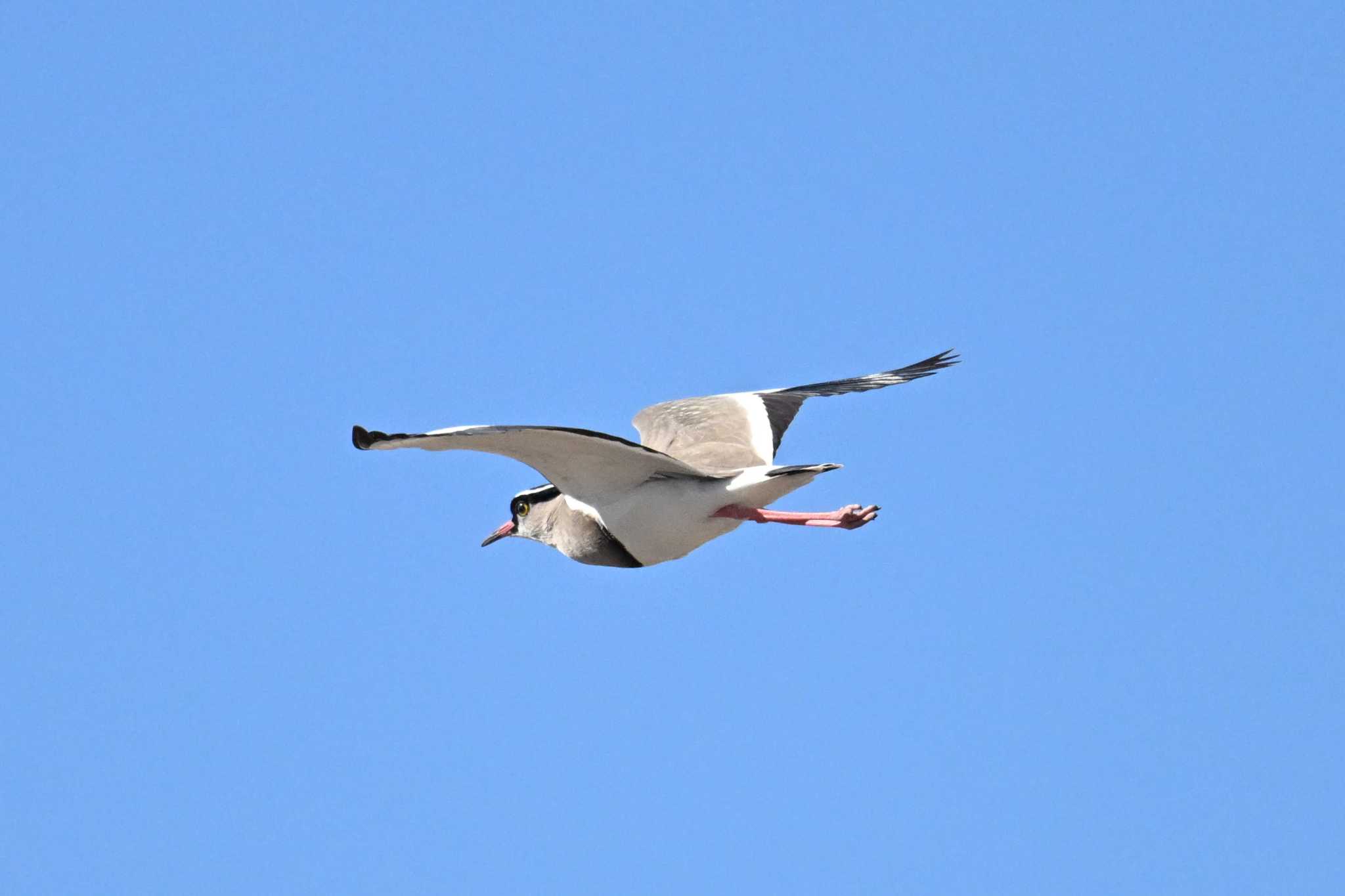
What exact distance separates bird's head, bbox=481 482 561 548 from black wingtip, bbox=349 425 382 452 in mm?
4466

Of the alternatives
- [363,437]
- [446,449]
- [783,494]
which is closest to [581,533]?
[783,494]

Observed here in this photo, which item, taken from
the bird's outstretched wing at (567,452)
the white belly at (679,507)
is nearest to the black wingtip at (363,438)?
the bird's outstretched wing at (567,452)

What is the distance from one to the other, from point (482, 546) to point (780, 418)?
325 centimetres

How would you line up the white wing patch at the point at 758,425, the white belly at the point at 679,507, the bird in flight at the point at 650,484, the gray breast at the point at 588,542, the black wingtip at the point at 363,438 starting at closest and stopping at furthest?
the black wingtip at the point at 363,438, the bird in flight at the point at 650,484, the white belly at the point at 679,507, the gray breast at the point at 588,542, the white wing patch at the point at 758,425

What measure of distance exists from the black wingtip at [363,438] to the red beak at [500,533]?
5450 millimetres

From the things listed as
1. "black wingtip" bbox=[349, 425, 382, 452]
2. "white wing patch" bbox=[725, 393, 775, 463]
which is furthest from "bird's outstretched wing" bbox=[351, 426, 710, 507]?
"white wing patch" bbox=[725, 393, 775, 463]

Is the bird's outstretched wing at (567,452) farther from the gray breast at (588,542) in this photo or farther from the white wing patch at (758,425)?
the white wing patch at (758,425)

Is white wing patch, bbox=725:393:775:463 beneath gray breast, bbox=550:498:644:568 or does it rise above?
above

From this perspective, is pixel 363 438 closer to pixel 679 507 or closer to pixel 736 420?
pixel 679 507

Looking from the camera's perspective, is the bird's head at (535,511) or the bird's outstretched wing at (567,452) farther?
the bird's head at (535,511)

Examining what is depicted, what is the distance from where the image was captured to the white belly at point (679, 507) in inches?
536

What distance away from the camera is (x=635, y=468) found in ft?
44.6

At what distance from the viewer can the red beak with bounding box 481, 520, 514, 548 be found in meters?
16.2

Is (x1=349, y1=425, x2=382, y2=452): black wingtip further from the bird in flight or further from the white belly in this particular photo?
the white belly
